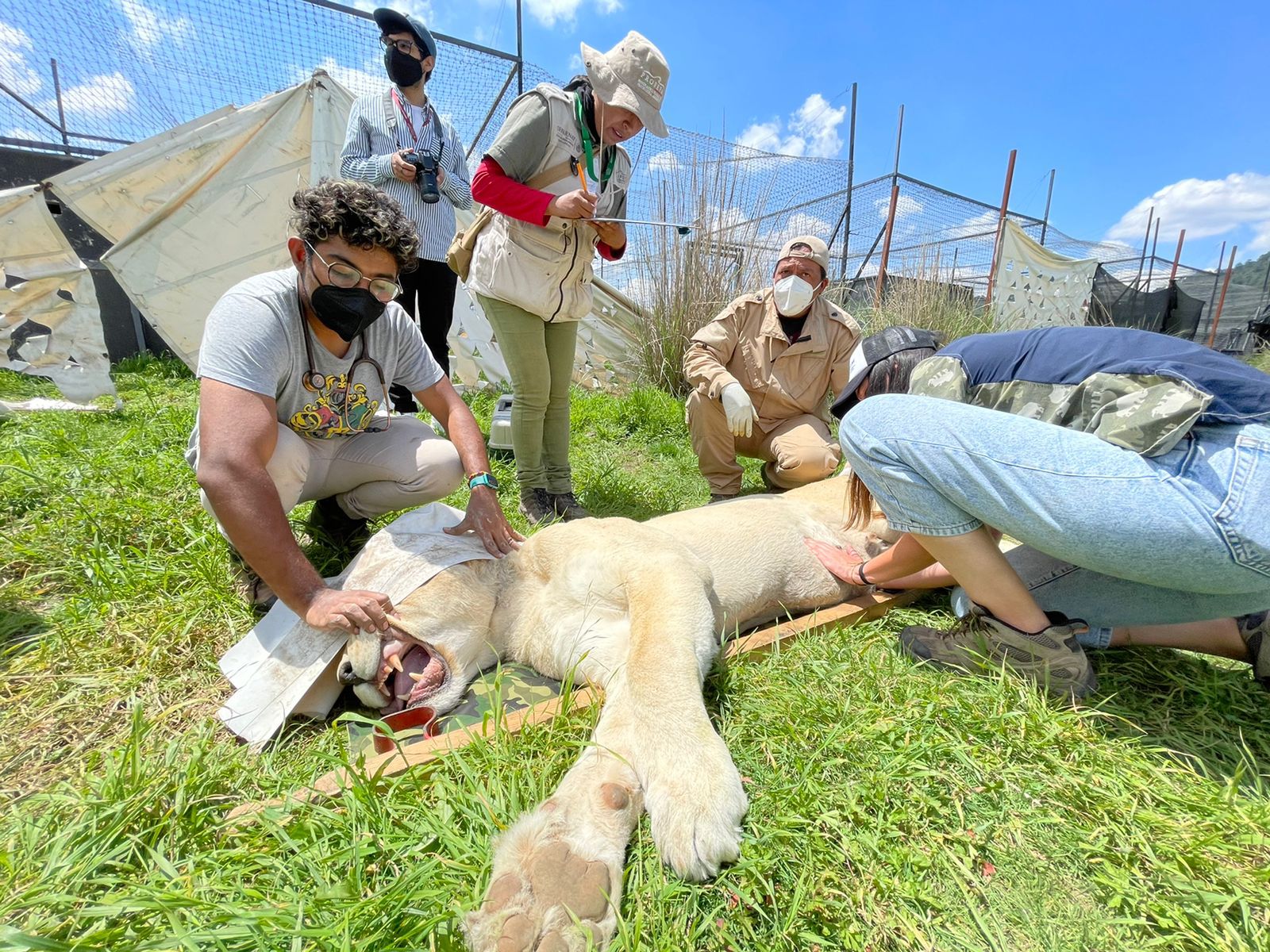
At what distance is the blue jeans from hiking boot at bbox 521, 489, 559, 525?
186 centimetres

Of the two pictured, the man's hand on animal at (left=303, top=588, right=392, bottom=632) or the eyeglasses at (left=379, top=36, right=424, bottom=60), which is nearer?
the man's hand on animal at (left=303, top=588, right=392, bottom=632)

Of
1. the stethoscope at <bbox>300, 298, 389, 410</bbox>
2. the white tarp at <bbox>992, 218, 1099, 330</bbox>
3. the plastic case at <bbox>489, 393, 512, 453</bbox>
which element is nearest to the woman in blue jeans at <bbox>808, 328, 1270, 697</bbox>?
the stethoscope at <bbox>300, 298, 389, 410</bbox>

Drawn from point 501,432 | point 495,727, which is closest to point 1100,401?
point 495,727

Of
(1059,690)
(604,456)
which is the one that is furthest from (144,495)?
(1059,690)

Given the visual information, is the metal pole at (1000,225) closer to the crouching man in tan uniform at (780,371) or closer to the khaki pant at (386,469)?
the crouching man in tan uniform at (780,371)

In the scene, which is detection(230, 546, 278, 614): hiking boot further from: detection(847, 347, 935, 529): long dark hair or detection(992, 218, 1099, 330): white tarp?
detection(992, 218, 1099, 330): white tarp

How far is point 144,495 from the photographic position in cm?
310

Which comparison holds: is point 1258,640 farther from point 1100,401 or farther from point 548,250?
point 548,250

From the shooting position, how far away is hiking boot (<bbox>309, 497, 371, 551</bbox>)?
3014 mm

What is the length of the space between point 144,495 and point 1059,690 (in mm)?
4155

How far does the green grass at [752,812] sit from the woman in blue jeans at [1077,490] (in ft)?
0.65

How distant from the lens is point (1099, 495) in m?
1.65

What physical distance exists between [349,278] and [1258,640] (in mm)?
3566

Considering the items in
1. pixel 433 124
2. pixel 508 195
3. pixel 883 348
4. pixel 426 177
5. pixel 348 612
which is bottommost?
pixel 348 612
